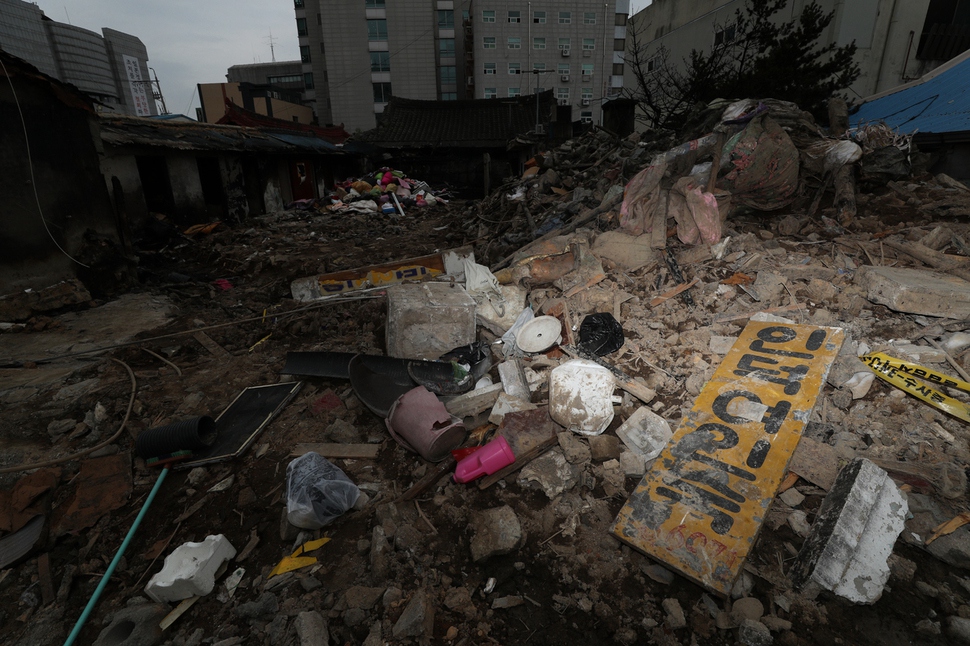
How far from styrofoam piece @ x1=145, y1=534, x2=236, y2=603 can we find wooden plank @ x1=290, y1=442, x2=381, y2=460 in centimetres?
82

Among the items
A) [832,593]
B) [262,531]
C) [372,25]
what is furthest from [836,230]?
[372,25]

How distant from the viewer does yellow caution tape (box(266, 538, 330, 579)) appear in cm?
219

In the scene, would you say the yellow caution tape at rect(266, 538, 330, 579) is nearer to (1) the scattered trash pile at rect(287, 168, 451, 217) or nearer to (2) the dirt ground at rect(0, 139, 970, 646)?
(2) the dirt ground at rect(0, 139, 970, 646)

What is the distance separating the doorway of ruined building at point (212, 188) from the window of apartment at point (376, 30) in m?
27.0

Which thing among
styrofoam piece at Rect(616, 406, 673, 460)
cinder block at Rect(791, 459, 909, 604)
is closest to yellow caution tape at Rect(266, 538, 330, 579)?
styrofoam piece at Rect(616, 406, 673, 460)

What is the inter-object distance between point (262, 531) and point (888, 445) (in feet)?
12.4

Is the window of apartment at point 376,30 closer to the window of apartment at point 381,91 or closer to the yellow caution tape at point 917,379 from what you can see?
the window of apartment at point 381,91

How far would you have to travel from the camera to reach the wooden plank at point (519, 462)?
264 centimetres

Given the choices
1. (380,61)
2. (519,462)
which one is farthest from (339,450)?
(380,61)

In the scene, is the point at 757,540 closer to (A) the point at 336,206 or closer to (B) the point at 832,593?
(B) the point at 832,593

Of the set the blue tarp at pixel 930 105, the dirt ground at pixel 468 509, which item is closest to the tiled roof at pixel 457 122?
the blue tarp at pixel 930 105

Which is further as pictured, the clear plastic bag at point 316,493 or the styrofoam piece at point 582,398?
the styrofoam piece at point 582,398

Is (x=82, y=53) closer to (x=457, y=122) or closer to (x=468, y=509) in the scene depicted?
(x=457, y=122)

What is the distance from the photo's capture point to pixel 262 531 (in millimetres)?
2445
